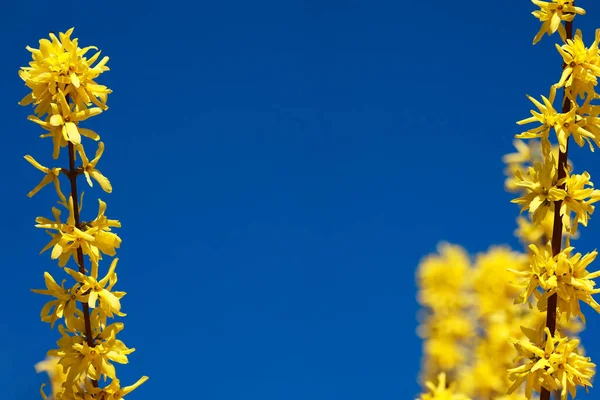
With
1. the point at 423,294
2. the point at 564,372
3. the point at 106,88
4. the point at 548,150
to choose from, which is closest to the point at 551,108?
the point at 548,150

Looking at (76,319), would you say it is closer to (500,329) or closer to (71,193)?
(71,193)

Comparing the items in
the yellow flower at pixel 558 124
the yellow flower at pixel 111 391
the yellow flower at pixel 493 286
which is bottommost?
the yellow flower at pixel 111 391

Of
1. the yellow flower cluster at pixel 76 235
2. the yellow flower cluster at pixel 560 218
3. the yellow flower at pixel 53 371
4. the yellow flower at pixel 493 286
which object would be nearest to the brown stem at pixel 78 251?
the yellow flower cluster at pixel 76 235

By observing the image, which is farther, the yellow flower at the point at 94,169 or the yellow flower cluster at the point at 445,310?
the yellow flower cluster at the point at 445,310

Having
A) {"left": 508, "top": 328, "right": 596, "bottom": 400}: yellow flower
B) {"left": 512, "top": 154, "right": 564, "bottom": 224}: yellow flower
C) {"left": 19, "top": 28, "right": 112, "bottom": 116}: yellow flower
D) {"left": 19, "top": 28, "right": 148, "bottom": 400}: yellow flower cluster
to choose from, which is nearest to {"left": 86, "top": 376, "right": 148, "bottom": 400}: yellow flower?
{"left": 19, "top": 28, "right": 148, "bottom": 400}: yellow flower cluster

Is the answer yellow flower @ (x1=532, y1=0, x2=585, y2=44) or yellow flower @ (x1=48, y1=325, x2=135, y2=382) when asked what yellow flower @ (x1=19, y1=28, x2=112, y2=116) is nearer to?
yellow flower @ (x1=48, y1=325, x2=135, y2=382)

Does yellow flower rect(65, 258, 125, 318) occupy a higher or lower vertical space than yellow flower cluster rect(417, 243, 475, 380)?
lower

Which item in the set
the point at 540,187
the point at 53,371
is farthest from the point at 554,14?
the point at 53,371

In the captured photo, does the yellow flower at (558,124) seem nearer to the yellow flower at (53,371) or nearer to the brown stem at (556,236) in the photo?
the brown stem at (556,236)

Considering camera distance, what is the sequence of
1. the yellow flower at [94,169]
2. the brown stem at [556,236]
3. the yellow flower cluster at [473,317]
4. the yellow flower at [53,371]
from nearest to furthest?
1. the yellow flower at [94,169]
2. the brown stem at [556,236]
3. the yellow flower at [53,371]
4. the yellow flower cluster at [473,317]
